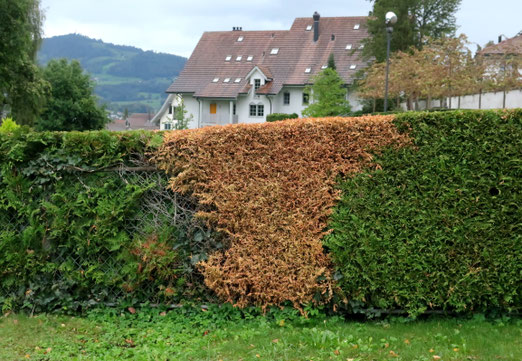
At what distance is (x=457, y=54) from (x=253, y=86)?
2755cm

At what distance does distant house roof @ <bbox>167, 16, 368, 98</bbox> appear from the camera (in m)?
55.5

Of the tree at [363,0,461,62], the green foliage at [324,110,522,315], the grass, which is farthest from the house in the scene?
the grass

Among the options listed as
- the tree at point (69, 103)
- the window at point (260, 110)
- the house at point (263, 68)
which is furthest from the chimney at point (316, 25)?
the tree at point (69, 103)

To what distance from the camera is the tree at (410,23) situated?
44031mm

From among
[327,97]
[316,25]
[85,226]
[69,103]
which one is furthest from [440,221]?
[316,25]

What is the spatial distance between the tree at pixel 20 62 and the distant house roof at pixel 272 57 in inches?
→ 817

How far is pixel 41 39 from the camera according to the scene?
3919 cm

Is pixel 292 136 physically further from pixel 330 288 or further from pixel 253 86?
pixel 253 86

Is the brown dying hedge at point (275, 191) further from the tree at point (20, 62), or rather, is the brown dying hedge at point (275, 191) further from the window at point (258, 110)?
the window at point (258, 110)

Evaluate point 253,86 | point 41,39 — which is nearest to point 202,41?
point 253,86

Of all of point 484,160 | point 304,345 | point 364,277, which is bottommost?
point 304,345

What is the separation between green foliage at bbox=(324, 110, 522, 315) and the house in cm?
4792

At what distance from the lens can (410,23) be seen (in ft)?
146

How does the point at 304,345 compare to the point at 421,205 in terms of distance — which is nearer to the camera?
the point at 304,345
